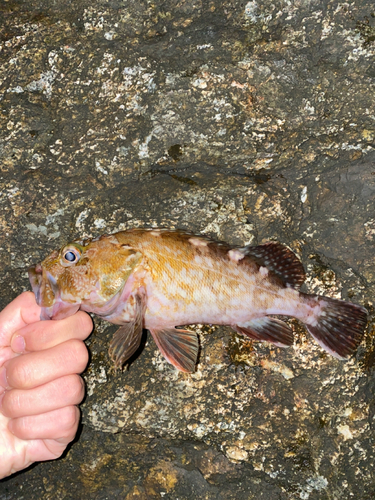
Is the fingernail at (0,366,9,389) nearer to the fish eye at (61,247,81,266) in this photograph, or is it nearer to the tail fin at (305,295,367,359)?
the fish eye at (61,247,81,266)

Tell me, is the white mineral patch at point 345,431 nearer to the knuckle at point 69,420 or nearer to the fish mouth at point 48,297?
the knuckle at point 69,420

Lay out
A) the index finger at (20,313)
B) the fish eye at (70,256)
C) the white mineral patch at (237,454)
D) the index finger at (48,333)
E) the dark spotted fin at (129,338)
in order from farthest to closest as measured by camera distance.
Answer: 1. the white mineral patch at (237,454)
2. the index finger at (20,313)
3. the index finger at (48,333)
4. the fish eye at (70,256)
5. the dark spotted fin at (129,338)

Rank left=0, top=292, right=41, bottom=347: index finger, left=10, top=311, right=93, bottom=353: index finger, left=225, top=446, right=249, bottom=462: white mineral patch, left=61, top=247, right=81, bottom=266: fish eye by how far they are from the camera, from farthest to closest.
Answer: left=225, top=446, right=249, bottom=462: white mineral patch < left=0, top=292, right=41, bottom=347: index finger < left=10, top=311, right=93, bottom=353: index finger < left=61, top=247, right=81, bottom=266: fish eye

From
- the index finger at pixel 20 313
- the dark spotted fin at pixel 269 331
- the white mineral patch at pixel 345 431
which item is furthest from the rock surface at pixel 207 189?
the index finger at pixel 20 313

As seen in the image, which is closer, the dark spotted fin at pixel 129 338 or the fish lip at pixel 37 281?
the dark spotted fin at pixel 129 338

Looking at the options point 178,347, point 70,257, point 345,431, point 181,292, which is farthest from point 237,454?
point 70,257

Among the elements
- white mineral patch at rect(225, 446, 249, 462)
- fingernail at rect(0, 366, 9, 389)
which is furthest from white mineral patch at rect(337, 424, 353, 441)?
fingernail at rect(0, 366, 9, 389)
